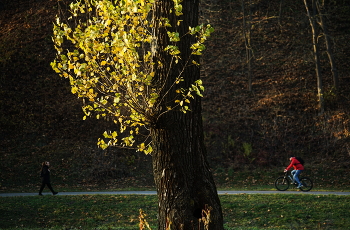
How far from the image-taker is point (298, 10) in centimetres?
3931

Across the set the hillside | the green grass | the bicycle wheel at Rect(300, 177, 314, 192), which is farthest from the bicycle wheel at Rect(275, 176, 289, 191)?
the hillside

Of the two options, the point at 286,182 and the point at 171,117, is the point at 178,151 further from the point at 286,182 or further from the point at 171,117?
the point at 286,182

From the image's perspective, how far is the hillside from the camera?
2485 cm

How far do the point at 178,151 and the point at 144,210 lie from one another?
30.8ft

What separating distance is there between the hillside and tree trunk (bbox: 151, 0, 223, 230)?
15.9m

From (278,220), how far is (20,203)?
34.5ft

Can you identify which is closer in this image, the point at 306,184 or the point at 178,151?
the point at 178,151

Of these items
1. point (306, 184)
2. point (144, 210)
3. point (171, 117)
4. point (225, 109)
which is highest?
point (225, 109)

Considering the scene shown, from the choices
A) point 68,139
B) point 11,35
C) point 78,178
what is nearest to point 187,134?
point 78,178

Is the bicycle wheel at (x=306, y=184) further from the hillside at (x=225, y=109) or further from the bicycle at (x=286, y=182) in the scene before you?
the hillside at (x=225, y=109)

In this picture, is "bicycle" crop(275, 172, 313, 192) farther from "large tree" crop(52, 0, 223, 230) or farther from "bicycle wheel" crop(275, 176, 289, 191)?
"large tree" crop(52, 0, 223, 230)

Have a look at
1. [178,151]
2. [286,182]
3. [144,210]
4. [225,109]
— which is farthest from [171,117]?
[225,109]

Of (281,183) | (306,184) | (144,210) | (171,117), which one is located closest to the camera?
(171,117)

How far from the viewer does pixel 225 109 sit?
30062 mm
